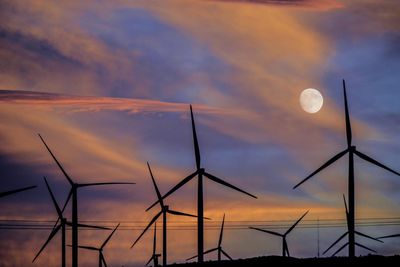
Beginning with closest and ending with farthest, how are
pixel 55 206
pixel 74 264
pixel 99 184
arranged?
pixel 99 184
pixel 74 264
pixel 55 206

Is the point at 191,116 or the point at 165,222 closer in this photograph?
the point at 191,116

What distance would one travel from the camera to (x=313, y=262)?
385ft

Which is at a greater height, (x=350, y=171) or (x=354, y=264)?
(x=350, y=171)

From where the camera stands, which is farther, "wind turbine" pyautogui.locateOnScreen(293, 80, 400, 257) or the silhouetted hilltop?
the silhouetted hilltop

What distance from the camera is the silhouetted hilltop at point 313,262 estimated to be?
108569mm

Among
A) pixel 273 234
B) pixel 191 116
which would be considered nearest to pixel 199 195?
→ pixel 191 116

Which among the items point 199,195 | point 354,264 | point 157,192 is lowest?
point 354,264

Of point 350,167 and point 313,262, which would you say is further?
point 313,262

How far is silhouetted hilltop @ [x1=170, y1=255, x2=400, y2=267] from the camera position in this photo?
10857cm

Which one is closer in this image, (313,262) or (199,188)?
(199,188)

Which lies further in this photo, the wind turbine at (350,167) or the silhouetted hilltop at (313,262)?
the silhouetted hilltop at (313,262)

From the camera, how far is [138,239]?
423ft

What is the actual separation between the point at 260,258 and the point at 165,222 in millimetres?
16292

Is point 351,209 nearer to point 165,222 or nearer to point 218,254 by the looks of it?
point 165,222
